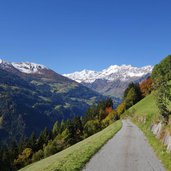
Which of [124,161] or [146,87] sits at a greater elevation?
[146,87]

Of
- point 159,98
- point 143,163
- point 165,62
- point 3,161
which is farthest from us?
point 165,62

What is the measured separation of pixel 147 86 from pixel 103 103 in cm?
2785

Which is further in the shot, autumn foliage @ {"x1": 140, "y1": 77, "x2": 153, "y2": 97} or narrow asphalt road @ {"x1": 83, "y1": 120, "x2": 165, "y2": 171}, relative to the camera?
autumn foliage @ {"x1": 140, "y1": 77, "x2": 153, "y2": 97}

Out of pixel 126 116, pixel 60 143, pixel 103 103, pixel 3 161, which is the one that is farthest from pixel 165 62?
pixel 3 161

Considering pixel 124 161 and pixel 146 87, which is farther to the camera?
pixel 146 87

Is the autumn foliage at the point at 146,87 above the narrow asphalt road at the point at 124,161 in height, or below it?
above

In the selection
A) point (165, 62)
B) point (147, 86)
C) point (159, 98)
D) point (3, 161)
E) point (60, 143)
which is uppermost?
point (165, 62)

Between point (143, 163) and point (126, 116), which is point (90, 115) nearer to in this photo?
point (126, 116)

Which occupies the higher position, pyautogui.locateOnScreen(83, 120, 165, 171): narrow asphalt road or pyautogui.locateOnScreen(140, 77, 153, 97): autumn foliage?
pyautogui.locateOnScreen(140, 77, 153, 97): autumn foliage

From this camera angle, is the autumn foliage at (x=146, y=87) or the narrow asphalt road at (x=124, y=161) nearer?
the narrow asphalt road at (x=124, y=161)

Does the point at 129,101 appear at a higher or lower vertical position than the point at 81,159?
higher

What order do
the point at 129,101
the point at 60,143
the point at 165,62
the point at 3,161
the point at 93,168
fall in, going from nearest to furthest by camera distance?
the point at 93,168 < the point at 60,143 < the point at 3,161 < the point at 165,62 < the point at 129,101

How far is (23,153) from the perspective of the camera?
12300 cm

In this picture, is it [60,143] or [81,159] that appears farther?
[60,143]
